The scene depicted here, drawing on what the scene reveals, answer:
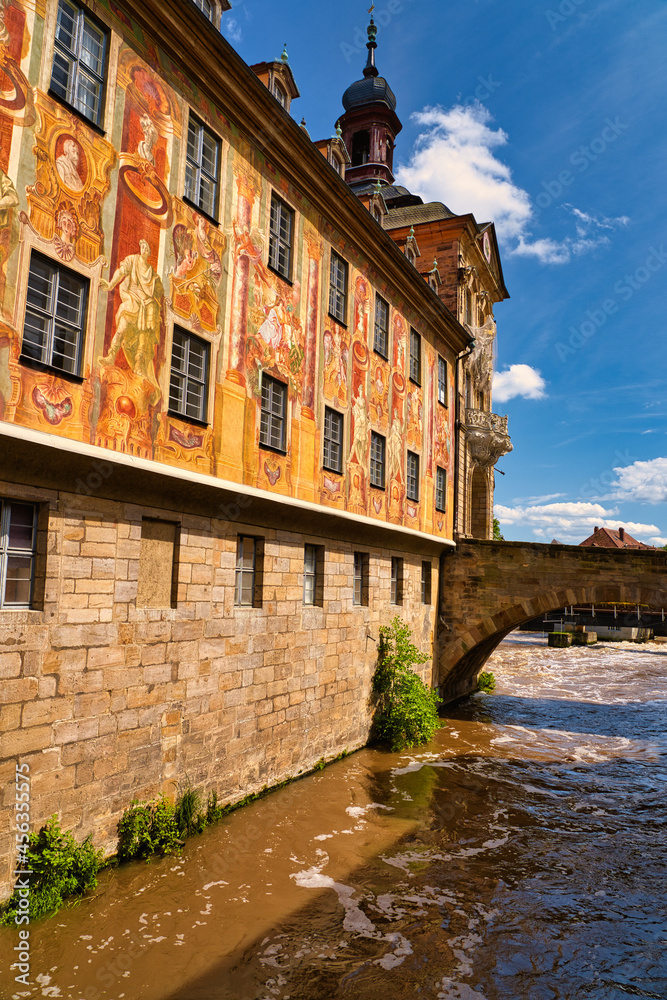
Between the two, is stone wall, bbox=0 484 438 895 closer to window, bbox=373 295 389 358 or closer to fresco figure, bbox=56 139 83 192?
fresco figure, bbox=56 139 83 192

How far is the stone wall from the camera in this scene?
20.8 feet

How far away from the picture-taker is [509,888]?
25.7 ft

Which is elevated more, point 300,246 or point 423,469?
point 300,246

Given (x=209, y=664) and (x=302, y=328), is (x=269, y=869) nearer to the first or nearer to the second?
(x=209, y=664)

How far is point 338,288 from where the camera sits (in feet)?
42.5

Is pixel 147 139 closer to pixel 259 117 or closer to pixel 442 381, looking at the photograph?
pixel 259 117

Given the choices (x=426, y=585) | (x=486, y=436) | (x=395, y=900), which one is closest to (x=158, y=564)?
(x=395, y=900)

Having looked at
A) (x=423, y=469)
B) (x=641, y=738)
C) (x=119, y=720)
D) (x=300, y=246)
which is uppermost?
(x=300, y=246)

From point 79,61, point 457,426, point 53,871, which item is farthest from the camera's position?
point 457,426

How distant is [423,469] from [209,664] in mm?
9647

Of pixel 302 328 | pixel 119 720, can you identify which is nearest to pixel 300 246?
pixel 302 328

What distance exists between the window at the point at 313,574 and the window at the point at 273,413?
7.18ft

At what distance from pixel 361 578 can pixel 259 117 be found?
8.54 m

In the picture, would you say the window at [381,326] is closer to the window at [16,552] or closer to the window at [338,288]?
the window at [338,288]
